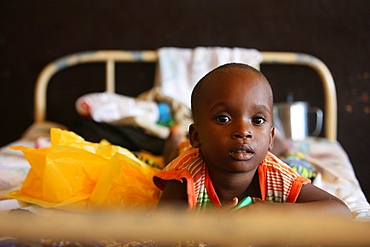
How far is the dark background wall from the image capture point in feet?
8.64

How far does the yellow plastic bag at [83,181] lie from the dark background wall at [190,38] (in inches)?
56.9

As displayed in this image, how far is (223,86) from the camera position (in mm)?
1021

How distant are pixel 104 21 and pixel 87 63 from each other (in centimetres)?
24

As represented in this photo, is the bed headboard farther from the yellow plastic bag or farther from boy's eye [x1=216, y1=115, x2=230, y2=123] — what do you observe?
boy's eye [x1=216, y1=115, x2=230, y2=123]

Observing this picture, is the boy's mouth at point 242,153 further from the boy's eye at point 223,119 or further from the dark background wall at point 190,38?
the dark background wall at point 190,38

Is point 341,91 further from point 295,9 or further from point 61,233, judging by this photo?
point 61,233

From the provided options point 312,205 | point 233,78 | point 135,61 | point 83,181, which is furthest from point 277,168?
point 135,61

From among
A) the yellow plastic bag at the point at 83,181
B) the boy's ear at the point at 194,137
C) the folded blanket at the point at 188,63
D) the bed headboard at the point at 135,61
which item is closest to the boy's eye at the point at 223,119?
the boy's ear at the point at 194,137

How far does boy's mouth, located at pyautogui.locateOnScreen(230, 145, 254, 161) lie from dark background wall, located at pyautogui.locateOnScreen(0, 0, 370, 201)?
1.72 metres

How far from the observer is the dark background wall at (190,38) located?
8.64 feet

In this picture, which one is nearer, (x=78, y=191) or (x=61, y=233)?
(x=61, y=233)

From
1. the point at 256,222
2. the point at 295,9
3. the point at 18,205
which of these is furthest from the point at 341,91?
the point at 256,222

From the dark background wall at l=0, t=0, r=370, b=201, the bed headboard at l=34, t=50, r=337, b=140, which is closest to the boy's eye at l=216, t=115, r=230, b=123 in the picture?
the bed headboard at l=34, t=50, r=337, b=140

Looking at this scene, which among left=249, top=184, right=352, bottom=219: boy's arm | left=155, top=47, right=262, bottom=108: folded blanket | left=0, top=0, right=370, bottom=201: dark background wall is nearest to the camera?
left=249, top=184, right=352, bottom=219: boy's arm
